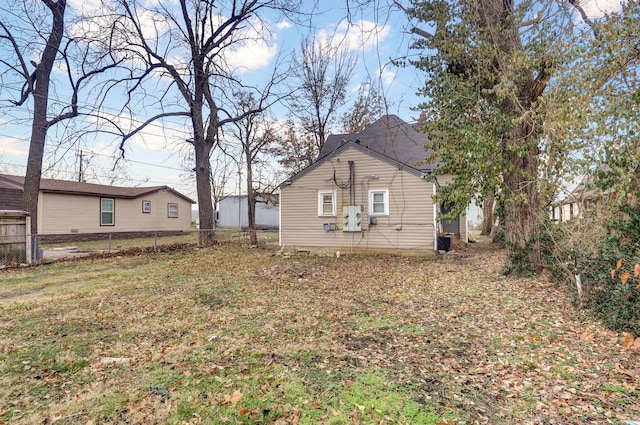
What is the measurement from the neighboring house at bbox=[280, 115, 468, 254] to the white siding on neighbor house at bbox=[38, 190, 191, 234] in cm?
1238

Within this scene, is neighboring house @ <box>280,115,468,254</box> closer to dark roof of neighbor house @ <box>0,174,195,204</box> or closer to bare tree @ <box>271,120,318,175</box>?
bare tree @ <box>271,120,318,175</box>

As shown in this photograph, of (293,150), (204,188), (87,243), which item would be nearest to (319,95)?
(293,150)

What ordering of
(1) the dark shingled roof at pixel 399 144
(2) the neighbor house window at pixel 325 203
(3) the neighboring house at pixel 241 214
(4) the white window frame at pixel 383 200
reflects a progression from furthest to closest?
(3) the neighboring house at pixel 241 214
(1) the dark shingled roof at pixel 399 144
(2) the neighbor house window at pixel 325 203
(4) the white window frame at pixel 383 200

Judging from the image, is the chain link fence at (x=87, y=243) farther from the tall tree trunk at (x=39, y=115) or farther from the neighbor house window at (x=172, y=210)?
the neighbor house window at (x=172, y=210)

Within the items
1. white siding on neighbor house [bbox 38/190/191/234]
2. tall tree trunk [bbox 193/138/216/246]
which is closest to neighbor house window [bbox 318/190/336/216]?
tall tree trunk [bbox 193/138/216/246]

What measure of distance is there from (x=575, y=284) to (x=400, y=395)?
431 cm

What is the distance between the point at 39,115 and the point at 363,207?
11.8 meters

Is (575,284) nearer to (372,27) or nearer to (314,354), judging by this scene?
(314,354)

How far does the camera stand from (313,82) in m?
21.6

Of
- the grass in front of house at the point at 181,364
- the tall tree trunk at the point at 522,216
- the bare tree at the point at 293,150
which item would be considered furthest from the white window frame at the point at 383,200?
the bare tree at the point at 293,150

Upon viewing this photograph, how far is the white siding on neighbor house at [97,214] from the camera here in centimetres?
1697

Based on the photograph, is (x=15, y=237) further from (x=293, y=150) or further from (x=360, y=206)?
(x=293, y=150)

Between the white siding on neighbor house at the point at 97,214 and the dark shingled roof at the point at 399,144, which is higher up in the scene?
the dark shingled roof at the point at 399,144

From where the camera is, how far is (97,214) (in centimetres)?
1930
